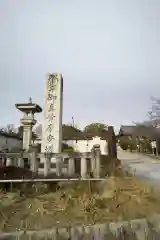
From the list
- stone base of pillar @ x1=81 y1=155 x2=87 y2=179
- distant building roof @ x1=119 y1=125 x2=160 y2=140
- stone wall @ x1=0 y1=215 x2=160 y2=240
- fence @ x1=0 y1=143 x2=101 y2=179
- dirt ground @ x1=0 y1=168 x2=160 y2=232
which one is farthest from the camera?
distant building roof @ x1=119 y1=125 x2=160 y2=140

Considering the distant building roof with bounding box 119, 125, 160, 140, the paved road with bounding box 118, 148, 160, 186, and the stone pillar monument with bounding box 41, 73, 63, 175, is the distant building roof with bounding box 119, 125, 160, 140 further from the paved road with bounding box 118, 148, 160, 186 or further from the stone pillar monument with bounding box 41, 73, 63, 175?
the stone pillar monument with bounding box 41, 73, 63, 175

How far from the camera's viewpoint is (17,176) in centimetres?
1155

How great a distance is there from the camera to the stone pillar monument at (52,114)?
16.1 m

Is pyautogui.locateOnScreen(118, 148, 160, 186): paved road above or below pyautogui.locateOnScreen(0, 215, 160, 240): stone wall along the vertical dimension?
above

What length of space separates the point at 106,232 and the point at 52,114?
9.74 metres

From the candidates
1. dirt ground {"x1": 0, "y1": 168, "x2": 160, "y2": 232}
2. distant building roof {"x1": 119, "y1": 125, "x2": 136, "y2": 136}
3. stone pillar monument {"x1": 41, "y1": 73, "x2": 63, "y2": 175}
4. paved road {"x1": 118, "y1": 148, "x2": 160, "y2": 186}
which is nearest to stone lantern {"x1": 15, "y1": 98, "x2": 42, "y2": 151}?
stone pillar monument {"x1": 41, "y1": 73, "x2": 63, "y2": 175}

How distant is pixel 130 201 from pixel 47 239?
11.1ft

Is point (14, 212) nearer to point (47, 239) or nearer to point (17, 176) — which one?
point (47, 239)

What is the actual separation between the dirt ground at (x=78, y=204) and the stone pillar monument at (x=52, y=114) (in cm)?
518

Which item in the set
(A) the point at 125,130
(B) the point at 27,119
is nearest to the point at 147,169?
(B) the point at 27,119

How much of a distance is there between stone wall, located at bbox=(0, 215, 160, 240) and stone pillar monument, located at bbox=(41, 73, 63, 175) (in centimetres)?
860

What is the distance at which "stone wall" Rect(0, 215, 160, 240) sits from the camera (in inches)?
289

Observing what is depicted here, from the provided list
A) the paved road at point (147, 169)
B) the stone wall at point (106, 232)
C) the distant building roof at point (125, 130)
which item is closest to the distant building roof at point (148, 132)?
the distant building roof at point (125, 130)

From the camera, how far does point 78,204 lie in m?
9.11
